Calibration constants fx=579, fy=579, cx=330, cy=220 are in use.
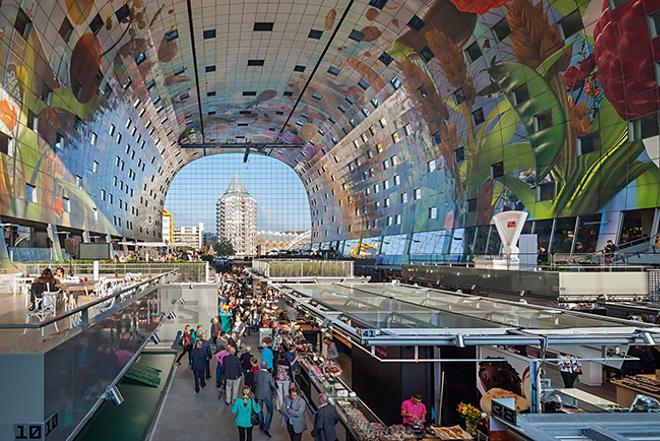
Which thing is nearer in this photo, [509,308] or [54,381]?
[54,381]

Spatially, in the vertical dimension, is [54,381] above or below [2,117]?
below

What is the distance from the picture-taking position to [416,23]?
2523 centimetres

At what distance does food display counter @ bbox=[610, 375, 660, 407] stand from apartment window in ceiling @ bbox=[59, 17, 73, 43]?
1956cm

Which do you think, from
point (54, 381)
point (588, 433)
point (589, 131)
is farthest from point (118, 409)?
point (589, 131)

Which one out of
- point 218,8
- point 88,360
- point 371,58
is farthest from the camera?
point 371,58

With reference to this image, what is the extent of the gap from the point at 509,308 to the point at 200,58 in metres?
27.7

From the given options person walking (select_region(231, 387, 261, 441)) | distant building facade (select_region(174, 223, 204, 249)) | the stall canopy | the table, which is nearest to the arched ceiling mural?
the table

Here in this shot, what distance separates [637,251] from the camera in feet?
57.9

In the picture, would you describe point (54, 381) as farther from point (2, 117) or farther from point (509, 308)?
point (2, 117)

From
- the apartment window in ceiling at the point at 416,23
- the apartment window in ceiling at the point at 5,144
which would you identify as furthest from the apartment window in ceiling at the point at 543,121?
the apartment window in ceiling at the point at 5,144

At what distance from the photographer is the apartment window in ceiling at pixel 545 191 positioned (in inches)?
880

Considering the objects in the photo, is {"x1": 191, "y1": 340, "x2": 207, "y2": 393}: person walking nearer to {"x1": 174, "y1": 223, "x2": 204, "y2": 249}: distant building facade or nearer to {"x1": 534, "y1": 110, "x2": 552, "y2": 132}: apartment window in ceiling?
{"x1": 534, "y1": 110, "x2": 552, "y2": 132}: apartment window in ceiling

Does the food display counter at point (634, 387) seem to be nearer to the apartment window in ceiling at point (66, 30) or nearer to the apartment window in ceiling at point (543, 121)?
the apartment window in ceiling at point (543, 121)

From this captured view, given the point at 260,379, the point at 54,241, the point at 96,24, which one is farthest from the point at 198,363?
the point at 54,241
